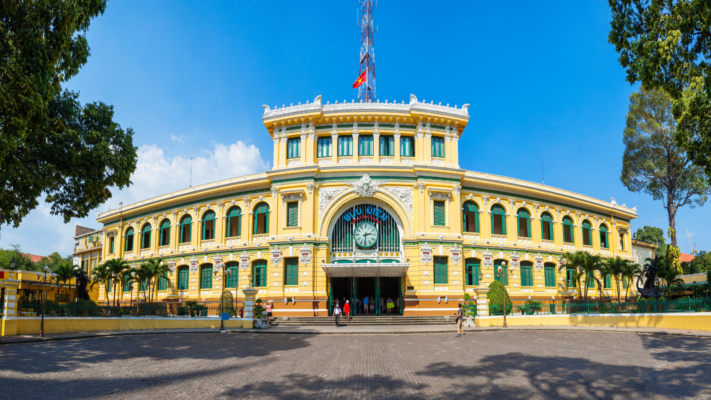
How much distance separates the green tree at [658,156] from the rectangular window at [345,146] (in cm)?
2289

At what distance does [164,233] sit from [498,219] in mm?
27944

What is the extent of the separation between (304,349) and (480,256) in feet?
71.9

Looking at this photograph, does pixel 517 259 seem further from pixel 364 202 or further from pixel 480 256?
pixel 364 202

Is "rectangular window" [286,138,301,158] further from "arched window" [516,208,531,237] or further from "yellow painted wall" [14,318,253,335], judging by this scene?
"arched window" [516,208,531,237]

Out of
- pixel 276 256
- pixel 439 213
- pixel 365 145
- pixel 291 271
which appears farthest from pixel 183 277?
pixel 439 213

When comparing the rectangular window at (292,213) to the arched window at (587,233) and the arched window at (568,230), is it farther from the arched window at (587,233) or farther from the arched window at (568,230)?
the arched window at (587,233)

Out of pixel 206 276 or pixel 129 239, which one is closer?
pixel 206 276

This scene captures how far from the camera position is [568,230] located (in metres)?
42.1

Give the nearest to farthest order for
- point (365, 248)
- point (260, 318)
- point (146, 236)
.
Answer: point (260, 318) < point (365, 248) < point (146, 236)

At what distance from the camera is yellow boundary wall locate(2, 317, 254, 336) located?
22016 mm

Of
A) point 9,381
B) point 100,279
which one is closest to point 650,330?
point 9,381

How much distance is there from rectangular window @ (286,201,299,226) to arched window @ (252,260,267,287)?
155 inches

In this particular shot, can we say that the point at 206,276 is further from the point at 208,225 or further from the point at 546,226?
the point at 546,226

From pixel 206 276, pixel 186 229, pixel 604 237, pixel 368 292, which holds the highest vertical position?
pixel 186 229
